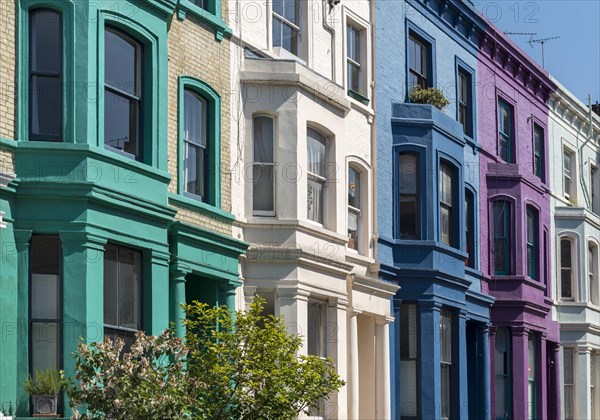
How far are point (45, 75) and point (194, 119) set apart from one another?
467 centimetres

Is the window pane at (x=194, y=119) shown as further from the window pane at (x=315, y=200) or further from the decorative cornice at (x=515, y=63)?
the decorative cornice at (x=515, y=63)

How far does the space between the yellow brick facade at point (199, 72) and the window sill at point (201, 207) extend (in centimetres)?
9

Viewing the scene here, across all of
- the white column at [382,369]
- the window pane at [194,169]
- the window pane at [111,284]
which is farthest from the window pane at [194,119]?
the white column at [382,369]

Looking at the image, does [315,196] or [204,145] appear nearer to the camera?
[204,145]

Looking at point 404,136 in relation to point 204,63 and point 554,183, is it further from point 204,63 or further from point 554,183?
point 554,183

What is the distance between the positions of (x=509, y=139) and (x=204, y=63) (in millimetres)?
16538

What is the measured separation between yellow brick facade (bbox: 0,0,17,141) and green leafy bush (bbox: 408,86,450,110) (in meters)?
14.7

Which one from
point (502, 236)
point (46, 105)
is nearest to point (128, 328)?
point (46, 105)

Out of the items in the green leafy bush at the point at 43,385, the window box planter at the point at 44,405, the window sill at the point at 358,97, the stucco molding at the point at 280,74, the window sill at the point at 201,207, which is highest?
the window sill at the point at 358,97

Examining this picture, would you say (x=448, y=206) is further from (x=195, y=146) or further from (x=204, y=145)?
(x=195, y=146)

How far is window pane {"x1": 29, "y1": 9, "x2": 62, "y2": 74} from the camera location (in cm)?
2072

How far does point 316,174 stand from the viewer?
27.9 metres

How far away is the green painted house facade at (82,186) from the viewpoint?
20.0 meters

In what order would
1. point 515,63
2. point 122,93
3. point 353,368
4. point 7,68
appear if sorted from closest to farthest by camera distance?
point 7,68
point 122,93
point 353,368
point 515,63
